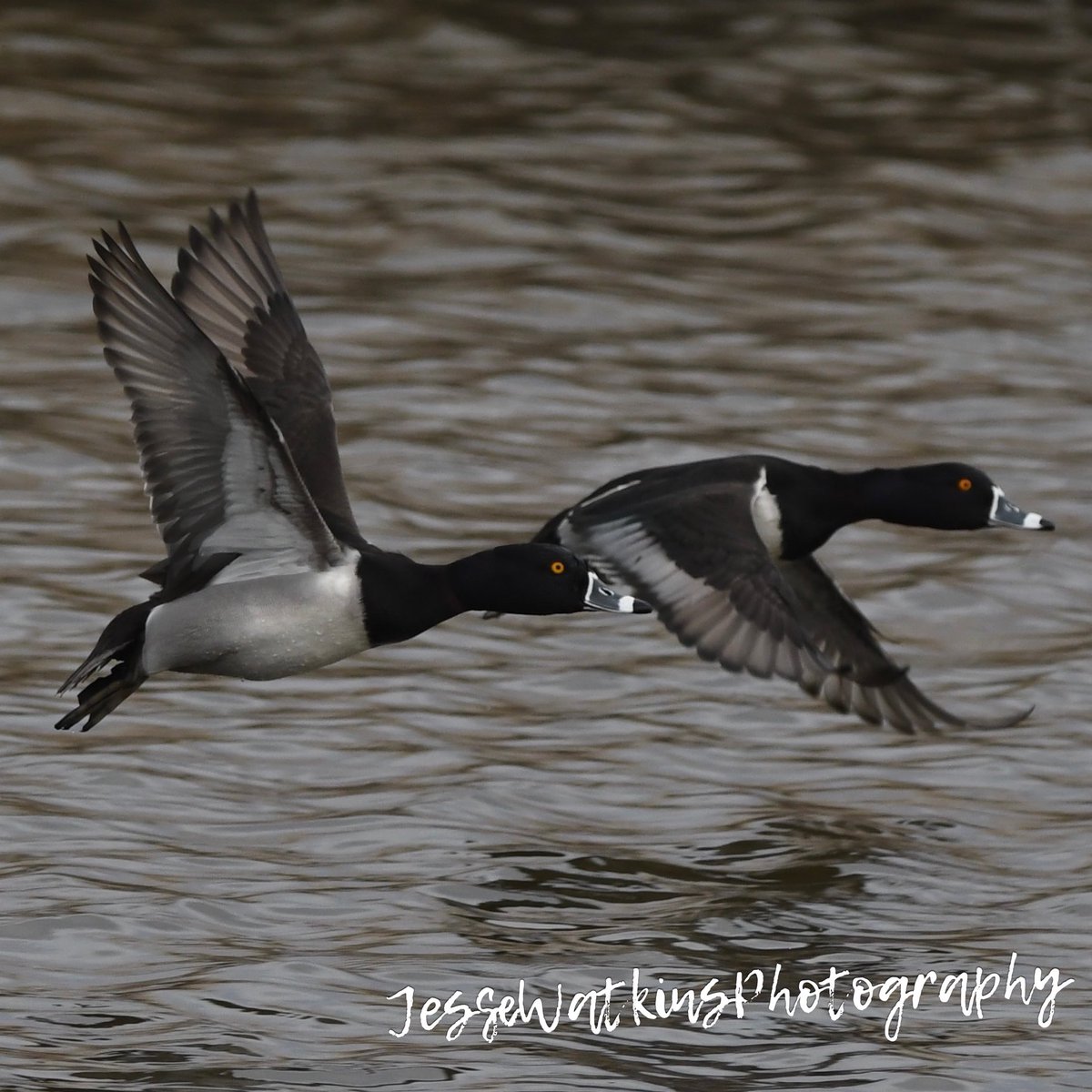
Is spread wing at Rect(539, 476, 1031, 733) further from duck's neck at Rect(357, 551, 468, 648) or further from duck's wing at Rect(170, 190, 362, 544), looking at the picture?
duck's wing at Rect(170, 190, 362, 544)

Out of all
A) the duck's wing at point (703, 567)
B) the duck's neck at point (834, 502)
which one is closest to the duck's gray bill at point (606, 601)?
the duck's wing at point (703, 567)

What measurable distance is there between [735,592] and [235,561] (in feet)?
5.95

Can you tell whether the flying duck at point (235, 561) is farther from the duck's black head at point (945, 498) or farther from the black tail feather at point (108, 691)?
the duck's black head at point (945, 498)

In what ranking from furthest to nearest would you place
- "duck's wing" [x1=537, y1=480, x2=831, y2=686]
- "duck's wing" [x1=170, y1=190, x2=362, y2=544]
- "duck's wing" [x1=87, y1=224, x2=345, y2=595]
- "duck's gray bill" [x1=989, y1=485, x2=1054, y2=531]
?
"duck's gray bill" [x1=989, y1=485, x2=1054, y2=531] < "duck's wing" [x1=170, y1=190, x2=362, y2=544] < "duck's wing" [x1=537, y1=480, x2=831, y2=686] < "duck's wing" [x1=87, y1=224, x2=345, y2=595]

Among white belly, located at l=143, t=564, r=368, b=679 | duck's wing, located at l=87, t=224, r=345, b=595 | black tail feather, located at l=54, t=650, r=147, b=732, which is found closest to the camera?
duck's wing, located at l=87, t=224, r=345, b=595

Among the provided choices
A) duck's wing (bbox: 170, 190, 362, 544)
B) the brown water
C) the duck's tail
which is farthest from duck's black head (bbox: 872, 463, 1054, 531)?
the duck's tail

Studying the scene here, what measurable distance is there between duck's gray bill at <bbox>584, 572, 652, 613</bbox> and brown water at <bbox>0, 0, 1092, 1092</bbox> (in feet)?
3.23

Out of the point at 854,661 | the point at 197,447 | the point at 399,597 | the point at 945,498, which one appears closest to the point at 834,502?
the point at 945,498

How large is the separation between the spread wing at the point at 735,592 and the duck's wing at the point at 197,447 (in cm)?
139

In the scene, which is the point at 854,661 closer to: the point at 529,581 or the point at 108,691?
the point at 529,581

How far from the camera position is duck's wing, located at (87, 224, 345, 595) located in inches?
278

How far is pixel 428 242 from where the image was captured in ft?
49.8

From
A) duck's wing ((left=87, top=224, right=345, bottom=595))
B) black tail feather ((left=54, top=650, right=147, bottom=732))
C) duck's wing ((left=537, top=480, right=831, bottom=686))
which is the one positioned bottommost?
black tail feather ((left=54, top=650, right=147, bottom=732))

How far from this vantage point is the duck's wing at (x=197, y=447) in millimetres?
7066
